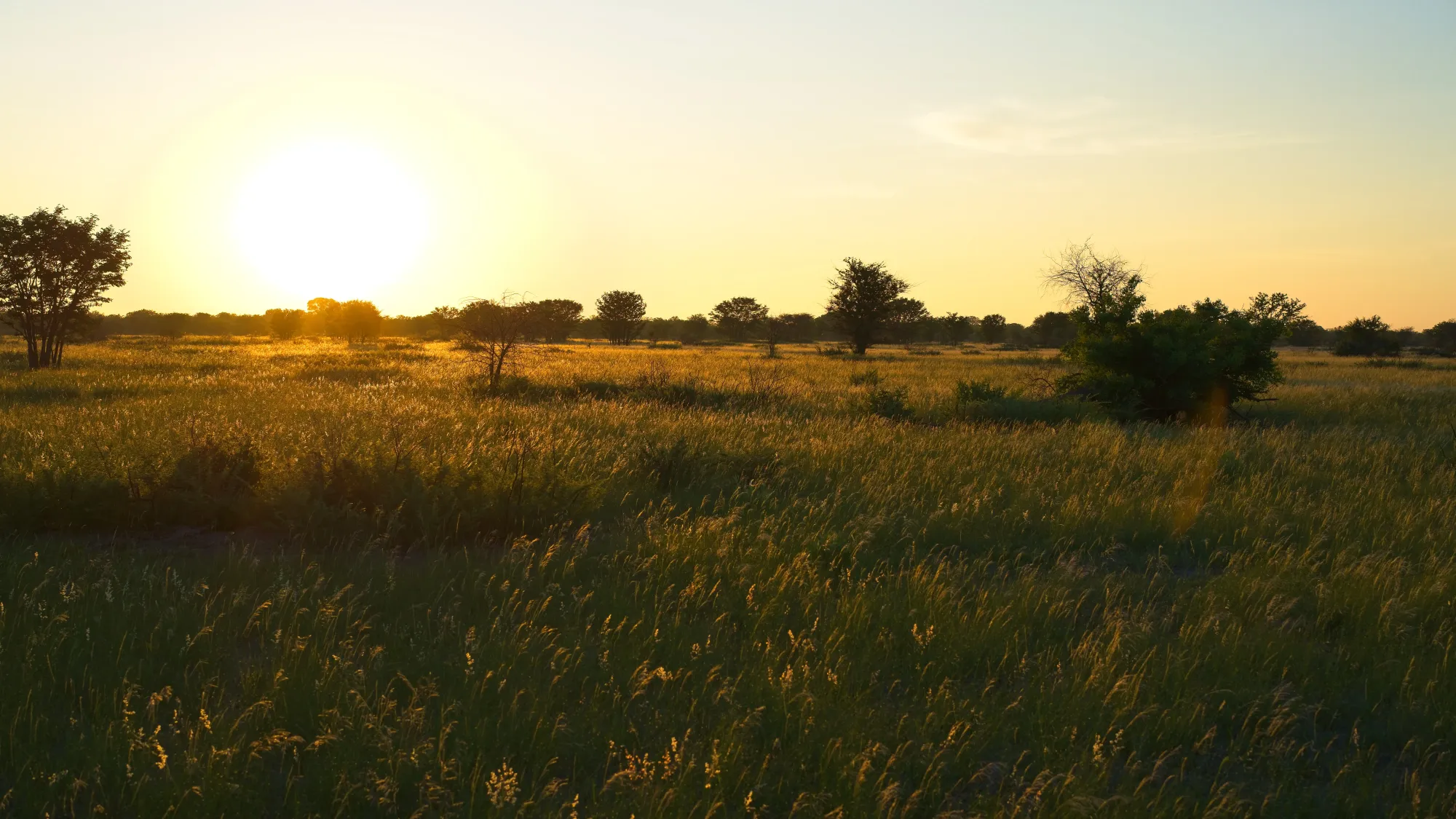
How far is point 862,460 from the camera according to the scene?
10.7 m

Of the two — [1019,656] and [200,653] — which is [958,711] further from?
[200,653]

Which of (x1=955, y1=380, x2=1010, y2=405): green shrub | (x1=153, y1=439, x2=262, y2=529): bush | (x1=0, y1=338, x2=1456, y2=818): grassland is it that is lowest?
(x1=0, y1=338, x2=1456, y2=818): grassland

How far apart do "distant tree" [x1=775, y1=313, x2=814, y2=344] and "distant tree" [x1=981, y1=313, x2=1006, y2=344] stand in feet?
75.2

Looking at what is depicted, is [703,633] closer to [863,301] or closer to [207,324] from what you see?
[863,301]

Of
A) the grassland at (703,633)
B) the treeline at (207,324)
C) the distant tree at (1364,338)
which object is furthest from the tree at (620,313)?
the grassland at (703,633)

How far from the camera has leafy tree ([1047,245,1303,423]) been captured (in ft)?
56.1

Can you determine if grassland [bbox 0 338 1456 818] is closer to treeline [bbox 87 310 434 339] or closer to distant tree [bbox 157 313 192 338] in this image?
treeline [bbox 87 310 434 339]

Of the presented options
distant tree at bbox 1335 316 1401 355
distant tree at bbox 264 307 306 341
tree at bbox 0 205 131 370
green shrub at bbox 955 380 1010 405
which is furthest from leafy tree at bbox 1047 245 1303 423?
distant tree at bbox 264 307 306 341

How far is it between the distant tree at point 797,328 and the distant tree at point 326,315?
47.1 m

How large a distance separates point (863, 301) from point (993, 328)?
5257cm

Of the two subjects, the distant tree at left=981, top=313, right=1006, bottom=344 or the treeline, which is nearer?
the distant tree at left=981, top=313, right=1006, bottom=344

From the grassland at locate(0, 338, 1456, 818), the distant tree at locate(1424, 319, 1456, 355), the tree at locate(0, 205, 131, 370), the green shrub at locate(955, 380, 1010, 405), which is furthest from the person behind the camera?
the distant tree at locate(1424, 319, 1456, 355)

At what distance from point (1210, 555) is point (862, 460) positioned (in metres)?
4.36

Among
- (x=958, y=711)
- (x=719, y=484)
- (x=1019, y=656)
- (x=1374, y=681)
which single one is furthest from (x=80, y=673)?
(x=1374, y=681)
